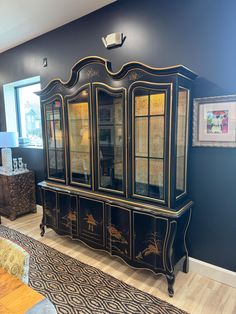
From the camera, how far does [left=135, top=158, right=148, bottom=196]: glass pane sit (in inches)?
86.6

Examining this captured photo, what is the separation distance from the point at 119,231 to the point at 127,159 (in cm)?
76

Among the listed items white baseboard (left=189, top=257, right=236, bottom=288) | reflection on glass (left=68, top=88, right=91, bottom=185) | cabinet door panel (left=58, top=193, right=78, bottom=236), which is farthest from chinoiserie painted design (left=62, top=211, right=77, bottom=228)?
white baseboard (left=189, top=257, right=236, bottom=288)

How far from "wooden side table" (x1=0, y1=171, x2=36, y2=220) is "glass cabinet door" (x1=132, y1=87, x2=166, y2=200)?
232cm

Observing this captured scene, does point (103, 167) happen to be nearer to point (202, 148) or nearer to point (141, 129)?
point (141, 129)

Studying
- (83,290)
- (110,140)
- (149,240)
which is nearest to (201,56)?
(110,140)

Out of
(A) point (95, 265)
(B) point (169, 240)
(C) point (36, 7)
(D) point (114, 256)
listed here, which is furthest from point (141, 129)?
(C) point (36, 7)

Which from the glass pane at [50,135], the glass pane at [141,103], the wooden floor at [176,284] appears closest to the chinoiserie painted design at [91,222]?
the wooden floor at [176,284]

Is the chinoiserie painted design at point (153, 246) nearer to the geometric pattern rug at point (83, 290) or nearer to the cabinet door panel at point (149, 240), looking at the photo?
the cabinet door panel at point (149, 240)

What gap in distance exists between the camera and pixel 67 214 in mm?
2801

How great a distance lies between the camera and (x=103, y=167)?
2.50 metres

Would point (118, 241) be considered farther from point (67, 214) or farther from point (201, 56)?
point (201, 56)

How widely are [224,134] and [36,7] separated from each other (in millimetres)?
2466

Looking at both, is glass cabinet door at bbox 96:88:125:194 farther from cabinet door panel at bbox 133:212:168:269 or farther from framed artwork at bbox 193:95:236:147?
framed artwork at bbox 193:95:236:147

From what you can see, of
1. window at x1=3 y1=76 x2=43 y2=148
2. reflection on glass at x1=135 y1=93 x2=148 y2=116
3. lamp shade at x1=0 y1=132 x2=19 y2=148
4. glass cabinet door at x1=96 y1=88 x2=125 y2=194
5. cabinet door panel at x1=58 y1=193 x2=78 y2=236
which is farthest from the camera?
window at x1=3 y1=76 x2=43 y2=148
